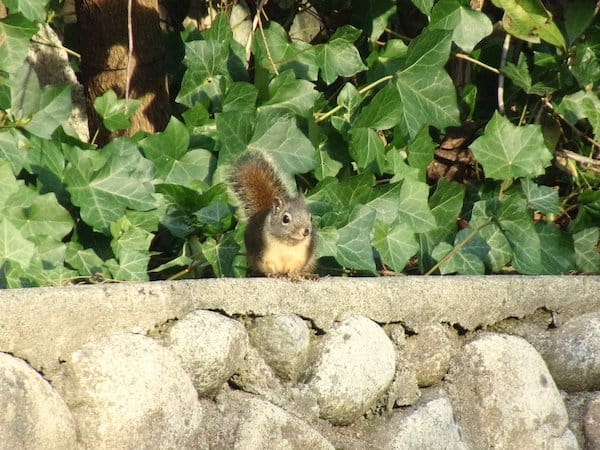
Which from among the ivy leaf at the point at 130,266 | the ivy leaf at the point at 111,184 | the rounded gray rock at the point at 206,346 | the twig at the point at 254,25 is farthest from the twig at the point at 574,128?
the rounded gray rock at the point at 206,346

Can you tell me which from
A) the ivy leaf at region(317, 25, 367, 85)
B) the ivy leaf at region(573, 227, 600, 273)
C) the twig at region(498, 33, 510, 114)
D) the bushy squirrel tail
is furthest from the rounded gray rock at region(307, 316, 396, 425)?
the twig at region(498, 33, 510, 114)

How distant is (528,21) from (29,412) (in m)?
2.76

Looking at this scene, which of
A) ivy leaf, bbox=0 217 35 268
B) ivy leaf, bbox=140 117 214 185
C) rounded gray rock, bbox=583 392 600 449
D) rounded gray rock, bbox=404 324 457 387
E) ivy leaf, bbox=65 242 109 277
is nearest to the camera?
ivy leaf, bbox=0 217 35 268

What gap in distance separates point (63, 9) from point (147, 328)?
2.18 metres

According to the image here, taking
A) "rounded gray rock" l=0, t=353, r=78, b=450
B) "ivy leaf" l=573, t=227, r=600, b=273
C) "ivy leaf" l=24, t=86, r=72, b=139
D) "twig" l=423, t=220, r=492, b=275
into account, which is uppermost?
"rounded gray rock" l=0, t=353, r=78, b=450

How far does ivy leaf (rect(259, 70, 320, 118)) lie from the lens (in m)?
3.56

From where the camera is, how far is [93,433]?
206 cm

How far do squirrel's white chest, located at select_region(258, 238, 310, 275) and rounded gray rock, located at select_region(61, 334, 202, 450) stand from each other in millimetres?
910

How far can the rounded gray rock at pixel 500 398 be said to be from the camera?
2.99 metres

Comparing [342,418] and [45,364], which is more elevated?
[45,364]

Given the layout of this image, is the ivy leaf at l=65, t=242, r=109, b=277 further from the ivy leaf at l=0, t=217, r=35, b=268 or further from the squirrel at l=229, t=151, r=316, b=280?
the squirrel at l=229, t=151, r=316, b=280

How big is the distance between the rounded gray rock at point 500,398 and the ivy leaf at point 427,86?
2.99 ft

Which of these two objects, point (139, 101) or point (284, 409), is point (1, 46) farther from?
point (284, 409)

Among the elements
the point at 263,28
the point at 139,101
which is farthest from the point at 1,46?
the point at 263,28
